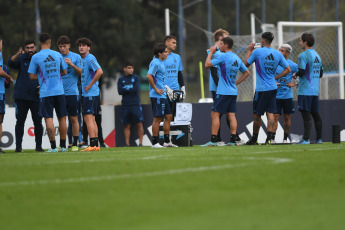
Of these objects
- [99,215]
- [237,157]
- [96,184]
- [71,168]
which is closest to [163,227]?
[99,215]

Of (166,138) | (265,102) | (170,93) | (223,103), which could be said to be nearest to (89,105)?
(166,138)

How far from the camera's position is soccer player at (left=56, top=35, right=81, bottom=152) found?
13.5 metres

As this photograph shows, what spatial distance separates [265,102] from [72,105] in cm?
342

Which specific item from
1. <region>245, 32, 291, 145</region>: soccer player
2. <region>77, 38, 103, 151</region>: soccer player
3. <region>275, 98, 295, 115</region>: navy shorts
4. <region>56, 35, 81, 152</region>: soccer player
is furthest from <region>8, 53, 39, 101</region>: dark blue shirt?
<region>275, 98, 295, 115</region>: navy shorts

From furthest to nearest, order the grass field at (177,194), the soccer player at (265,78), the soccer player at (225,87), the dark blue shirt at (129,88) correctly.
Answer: the dark blue shirt at (129,88), the soccer player at (265,78), the soccer player at (225,87), the grass field at (177,194)

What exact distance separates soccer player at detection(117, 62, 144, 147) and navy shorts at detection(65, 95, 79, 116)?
416cm

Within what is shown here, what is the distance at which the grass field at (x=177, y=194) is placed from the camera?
505 centimetres

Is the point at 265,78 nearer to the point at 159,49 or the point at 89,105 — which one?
the point at 159,49

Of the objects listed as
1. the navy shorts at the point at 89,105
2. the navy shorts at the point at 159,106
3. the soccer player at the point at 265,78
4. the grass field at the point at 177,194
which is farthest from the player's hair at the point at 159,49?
the grass field at the point at 177,194

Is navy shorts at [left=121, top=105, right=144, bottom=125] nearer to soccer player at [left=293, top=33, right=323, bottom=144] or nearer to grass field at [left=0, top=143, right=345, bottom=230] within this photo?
soccer player at [left=293, top=33, right=323, bottom=144]

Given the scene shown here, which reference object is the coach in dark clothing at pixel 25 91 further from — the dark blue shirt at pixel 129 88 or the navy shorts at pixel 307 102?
the navy shorts at pixel 307 102

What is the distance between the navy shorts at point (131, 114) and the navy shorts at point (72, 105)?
4.25 m

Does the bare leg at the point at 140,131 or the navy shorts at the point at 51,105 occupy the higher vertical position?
the navy shorts at the point at 51,105

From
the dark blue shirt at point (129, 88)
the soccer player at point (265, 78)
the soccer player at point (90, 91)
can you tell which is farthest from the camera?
the dark blue shirt at point (129, 88)
